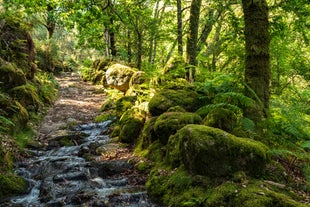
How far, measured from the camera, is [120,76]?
15859 mm

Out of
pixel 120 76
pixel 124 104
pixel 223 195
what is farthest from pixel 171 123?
pixel 120 76

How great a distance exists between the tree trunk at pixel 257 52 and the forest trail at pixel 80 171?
9.38 ft

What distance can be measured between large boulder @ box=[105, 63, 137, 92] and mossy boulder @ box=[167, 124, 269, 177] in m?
10.6

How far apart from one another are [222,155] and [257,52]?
93.3 inches

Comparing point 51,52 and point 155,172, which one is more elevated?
point 51,52

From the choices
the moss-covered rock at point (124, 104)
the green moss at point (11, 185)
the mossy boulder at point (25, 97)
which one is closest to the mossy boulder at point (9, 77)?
the mossy boulder at point (25, 97)

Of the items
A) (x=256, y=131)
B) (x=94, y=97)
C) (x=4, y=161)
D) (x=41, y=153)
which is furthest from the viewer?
(x=94, y=97)

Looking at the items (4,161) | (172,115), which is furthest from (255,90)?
(4,161)

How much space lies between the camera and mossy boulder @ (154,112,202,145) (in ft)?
21.8

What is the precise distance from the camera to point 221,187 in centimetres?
456

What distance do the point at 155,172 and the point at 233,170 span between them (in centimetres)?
171

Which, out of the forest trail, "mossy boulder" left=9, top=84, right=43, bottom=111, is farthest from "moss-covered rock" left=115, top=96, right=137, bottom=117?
"mossy boulder" left=9, top=84, right=43, bottom=111

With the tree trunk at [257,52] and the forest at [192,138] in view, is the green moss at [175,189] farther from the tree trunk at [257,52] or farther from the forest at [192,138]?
the tree trunk at [257,52]

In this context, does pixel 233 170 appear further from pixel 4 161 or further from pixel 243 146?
pixel 4 161
